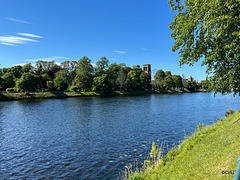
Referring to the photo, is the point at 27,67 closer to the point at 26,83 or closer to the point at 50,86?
the point at 50,86

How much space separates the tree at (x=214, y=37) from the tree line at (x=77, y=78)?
308 feet

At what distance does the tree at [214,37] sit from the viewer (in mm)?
10938

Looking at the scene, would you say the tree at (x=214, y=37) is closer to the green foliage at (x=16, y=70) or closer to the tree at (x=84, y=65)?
the tree at (x=84, y=65)

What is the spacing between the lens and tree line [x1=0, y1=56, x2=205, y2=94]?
102 metres

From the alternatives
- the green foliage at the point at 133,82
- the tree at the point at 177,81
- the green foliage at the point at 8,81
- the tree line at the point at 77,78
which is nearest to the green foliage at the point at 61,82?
the tree line at the point at 77,78

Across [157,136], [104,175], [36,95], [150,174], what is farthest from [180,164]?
[36,95]

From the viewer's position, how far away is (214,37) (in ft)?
41.8

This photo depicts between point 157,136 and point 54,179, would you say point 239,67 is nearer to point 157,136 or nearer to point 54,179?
point 157,136

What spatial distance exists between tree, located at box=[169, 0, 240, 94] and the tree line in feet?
308

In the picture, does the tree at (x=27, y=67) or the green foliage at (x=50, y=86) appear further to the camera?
the tree at (x=27, y=67)

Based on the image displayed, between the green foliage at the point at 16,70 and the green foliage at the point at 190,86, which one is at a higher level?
the green foliage at the point at 16,70

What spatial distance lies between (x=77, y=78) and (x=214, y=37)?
103 metres

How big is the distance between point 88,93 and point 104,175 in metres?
99.6

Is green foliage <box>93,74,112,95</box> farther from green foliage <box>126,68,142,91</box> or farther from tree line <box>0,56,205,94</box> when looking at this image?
green foliage <box>126,68,142,91</box>
